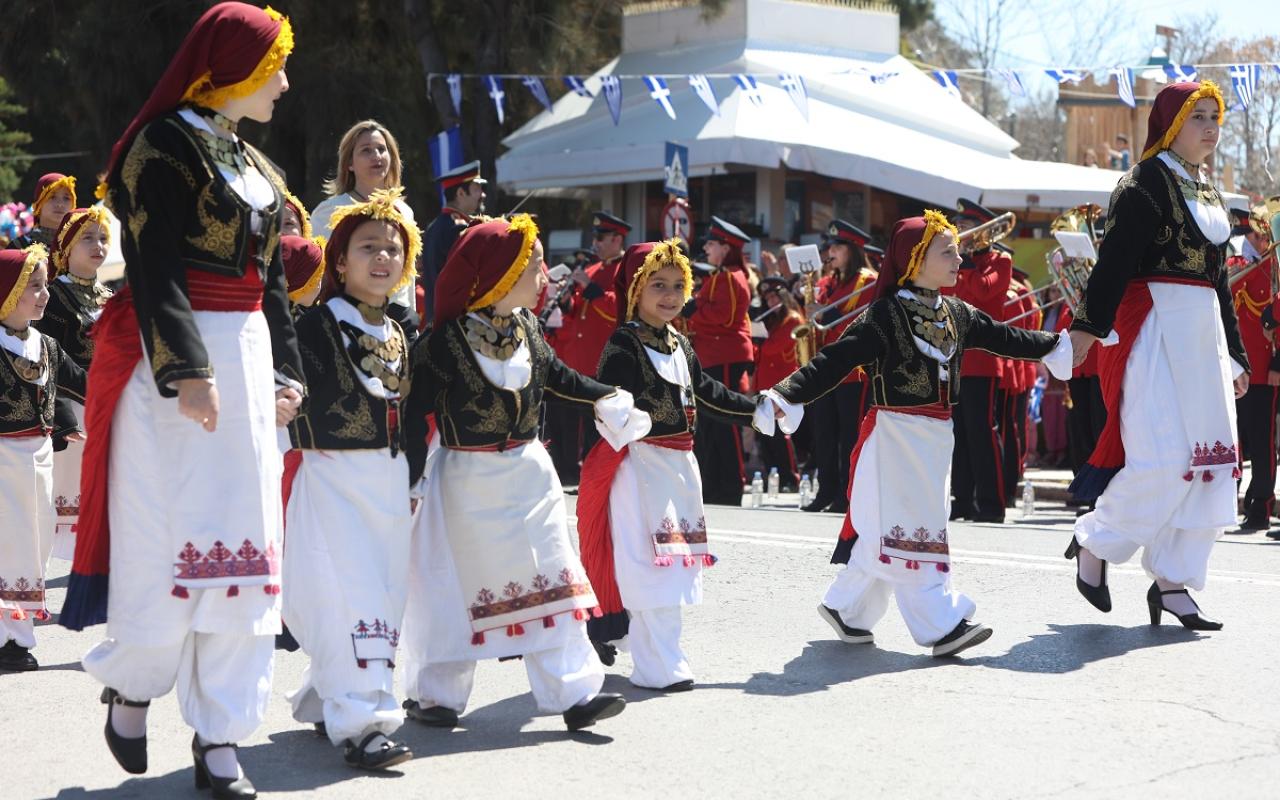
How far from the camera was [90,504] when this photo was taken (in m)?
4.81

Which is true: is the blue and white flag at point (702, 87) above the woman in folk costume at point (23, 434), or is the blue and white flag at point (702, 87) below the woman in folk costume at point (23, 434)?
above

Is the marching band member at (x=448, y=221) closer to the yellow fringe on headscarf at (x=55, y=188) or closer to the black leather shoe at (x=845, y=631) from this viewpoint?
the yellow fringe on headscarf at (x=55, y=188)

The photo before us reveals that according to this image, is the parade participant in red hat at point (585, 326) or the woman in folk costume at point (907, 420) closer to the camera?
the woman in folk costume at point (907, 420)

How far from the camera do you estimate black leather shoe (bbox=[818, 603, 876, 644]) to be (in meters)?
7.03

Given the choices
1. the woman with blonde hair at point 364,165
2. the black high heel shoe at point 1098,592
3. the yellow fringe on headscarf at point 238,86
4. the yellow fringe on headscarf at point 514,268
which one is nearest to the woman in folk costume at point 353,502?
the yellow fringe on headscarf at point 514,268

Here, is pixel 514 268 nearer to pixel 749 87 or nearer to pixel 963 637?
pixel 963 637

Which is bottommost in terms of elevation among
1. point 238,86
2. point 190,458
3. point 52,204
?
point 190,458

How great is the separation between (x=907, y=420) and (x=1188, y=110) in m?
1.86

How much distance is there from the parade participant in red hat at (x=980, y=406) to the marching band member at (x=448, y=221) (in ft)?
14.3

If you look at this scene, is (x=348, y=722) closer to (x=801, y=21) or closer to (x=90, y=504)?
(x=90, y=504)

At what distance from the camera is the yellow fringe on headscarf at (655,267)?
22.0 ft

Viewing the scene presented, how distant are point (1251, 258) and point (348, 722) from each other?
9072mm

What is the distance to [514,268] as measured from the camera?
5.73 m

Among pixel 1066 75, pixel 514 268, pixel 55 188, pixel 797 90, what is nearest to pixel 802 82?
pixel 797 90
